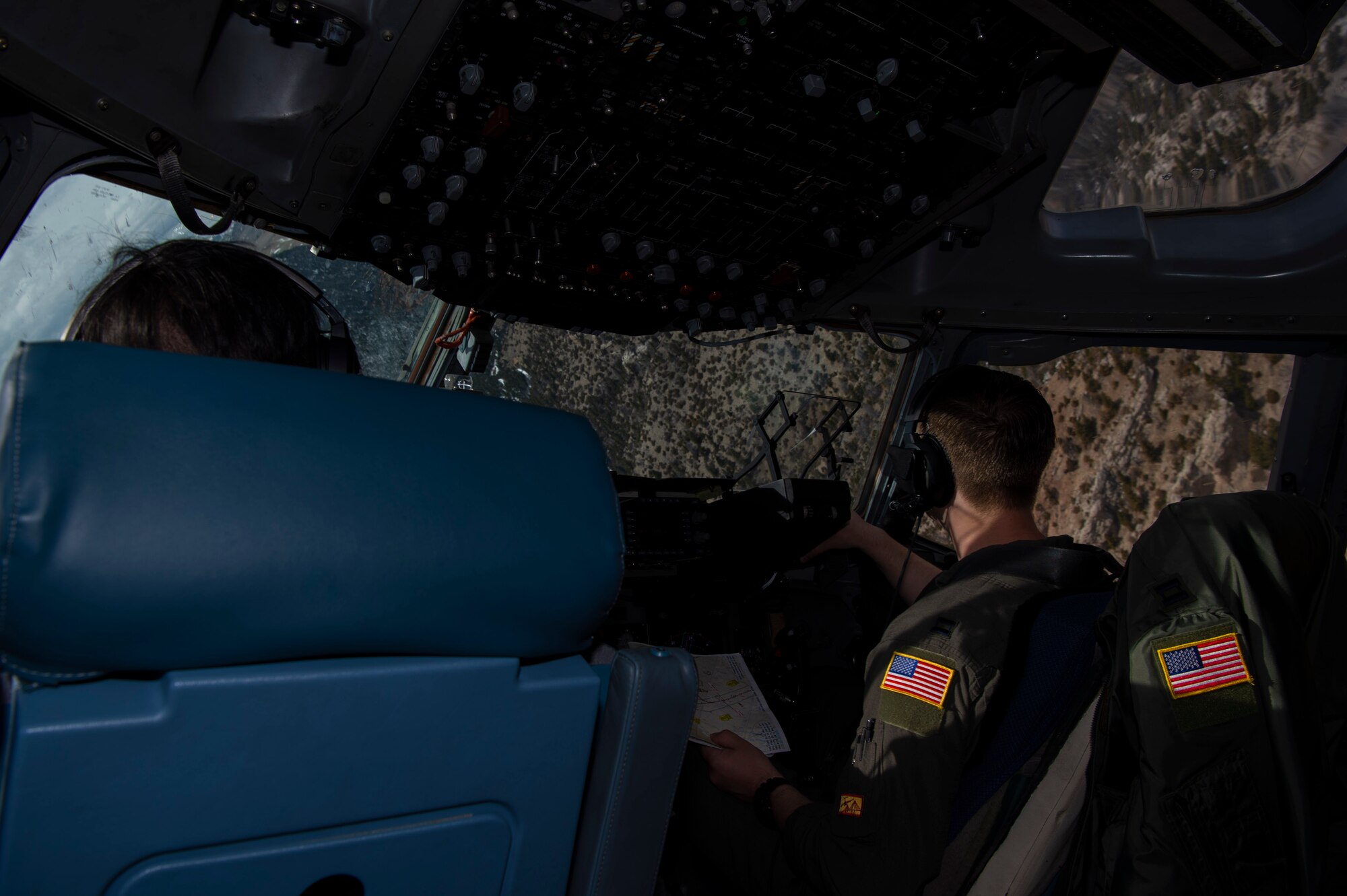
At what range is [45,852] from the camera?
0.57 metres

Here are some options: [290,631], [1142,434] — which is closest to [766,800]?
[290,631]

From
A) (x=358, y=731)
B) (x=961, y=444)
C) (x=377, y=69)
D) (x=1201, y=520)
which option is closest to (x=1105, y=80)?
(x=961, y=444)

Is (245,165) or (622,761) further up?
(245,165)

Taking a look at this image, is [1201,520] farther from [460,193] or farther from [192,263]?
[460,193]

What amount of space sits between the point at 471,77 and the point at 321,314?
0.51 metres

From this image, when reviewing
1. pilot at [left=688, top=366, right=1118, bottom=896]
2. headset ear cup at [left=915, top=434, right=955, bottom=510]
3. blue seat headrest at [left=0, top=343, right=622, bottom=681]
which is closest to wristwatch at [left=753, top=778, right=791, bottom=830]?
pilot at [left=688, top=366, right=1118, bottom=896]

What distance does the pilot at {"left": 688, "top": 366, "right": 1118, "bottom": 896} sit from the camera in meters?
1.15

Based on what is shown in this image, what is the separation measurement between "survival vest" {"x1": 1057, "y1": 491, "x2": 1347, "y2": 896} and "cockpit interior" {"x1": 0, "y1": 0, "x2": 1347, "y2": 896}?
0.15m

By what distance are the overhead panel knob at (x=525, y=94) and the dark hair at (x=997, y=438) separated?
0.97 m

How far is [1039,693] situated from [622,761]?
0.67 m

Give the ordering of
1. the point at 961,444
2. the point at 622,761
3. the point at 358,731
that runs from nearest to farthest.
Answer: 1. the point at 358,731
2. the point at 622,761
3. the point at 961,444

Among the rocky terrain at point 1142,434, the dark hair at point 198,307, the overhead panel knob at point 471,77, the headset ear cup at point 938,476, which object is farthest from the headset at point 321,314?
the rocky terrain at point 1142,434

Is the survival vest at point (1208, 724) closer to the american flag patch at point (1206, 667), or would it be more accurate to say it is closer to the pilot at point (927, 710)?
the american flag patch at point (1206, 667)

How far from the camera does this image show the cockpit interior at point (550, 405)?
23.2 inches
